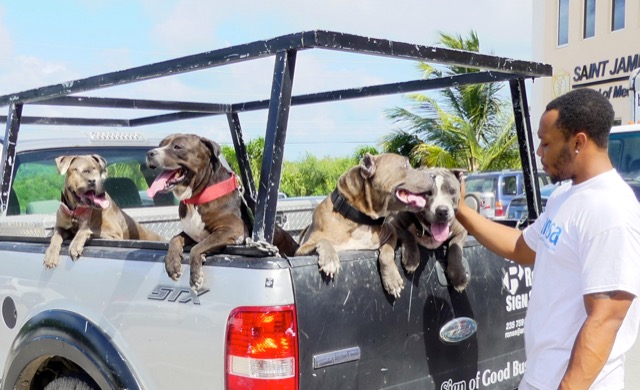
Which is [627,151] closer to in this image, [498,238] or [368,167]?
[368,167]

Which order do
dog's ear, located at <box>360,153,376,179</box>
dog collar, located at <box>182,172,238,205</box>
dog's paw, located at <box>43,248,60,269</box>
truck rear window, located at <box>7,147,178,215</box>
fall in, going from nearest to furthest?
dog's paw, located at <box>43,248,60,269</box> < dog's ear, located at <box>360,153,376,179</box> < dog collar, located at <box>182,172,238,205</box> < truck rear window, located at <box>7,147,178,215</box>

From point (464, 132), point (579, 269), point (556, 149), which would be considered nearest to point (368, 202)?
point (556, 149)

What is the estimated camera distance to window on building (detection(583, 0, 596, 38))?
2397cm

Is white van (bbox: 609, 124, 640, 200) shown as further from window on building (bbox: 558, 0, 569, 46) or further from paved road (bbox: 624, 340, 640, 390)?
window on building (bbox: 558, 0, 569, 46)

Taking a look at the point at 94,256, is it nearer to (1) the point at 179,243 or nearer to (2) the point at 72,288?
(2) the point at 72,288

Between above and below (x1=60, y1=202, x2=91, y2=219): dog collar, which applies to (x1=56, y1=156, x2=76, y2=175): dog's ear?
above

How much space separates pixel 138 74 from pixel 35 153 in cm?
242

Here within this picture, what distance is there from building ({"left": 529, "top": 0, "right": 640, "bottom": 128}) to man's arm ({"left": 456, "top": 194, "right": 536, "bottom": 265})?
19.8 meters

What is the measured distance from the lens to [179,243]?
2.90 meters

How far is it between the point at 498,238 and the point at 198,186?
157 centimetres

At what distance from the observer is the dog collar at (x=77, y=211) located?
165 inches

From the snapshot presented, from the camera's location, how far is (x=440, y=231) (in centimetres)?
326

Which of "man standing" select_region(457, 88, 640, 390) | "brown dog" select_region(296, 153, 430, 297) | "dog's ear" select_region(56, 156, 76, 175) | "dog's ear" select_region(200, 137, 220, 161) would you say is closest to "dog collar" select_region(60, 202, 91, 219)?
"dog's ear" select_region(56, 156, 76, 175)

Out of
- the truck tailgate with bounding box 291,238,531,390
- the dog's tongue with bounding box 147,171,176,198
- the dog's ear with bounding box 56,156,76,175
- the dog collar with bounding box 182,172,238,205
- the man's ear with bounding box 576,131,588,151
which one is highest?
the man's ear with bounding box 576,131,588,151
